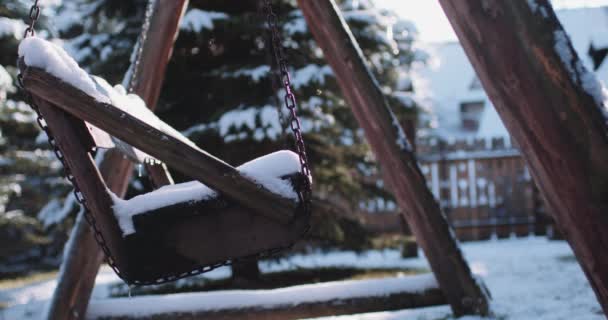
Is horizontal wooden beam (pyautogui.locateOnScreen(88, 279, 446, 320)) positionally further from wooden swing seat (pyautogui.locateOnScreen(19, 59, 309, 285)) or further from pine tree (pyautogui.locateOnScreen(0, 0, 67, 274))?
pine tree (pyautogui.locateOnScreen(0, 0, 67, 274))

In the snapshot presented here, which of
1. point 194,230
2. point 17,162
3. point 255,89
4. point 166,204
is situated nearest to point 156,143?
point 166,204

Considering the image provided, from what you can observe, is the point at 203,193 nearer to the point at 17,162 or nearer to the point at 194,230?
the point at 194,230

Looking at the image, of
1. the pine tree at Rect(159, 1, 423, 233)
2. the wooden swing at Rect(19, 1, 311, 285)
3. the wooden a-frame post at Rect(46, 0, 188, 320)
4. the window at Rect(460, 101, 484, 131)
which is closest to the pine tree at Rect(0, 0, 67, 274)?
the pine tree at Rect(159, 1, 423, 233)

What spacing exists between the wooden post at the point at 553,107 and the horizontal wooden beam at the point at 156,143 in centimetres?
Answer: 74

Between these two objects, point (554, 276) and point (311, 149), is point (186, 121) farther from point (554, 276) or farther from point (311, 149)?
point (554, 276)

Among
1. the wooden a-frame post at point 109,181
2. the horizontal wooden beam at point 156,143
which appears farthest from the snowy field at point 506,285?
the horizontal wooden beam at point 156,143

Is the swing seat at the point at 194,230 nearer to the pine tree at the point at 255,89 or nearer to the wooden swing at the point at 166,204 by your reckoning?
the wooden swing at the point at 166,204

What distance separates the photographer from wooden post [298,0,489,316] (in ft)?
11.7

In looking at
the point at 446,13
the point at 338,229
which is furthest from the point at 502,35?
the point at 338,229

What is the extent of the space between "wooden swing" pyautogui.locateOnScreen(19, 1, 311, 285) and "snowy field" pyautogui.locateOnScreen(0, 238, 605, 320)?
152 centimetres

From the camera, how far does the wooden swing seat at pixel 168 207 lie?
5.72ft

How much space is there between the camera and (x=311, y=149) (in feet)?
19.7

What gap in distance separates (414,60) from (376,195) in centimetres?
239

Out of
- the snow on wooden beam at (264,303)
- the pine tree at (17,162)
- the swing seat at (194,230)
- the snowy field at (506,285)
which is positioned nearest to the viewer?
the swing seat at (194,230)
